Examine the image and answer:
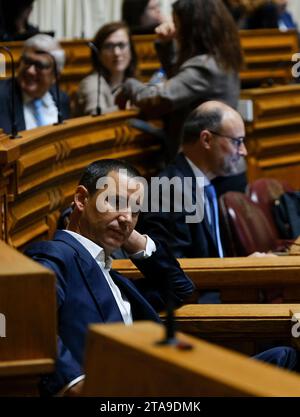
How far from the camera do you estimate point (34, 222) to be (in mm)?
4402

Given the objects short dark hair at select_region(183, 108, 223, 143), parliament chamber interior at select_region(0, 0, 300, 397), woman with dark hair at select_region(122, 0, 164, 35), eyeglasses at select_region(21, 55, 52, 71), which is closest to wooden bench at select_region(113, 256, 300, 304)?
parliament chamber interior at select_region(0, 0, 300, 397)

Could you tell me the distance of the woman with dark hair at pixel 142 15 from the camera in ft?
23.5

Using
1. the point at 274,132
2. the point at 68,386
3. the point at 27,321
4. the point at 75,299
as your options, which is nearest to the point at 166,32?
the point at 274,132

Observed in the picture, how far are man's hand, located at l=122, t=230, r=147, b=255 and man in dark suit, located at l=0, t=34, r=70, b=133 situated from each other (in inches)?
71.0

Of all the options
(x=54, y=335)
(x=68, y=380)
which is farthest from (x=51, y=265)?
(x=54, y=335)

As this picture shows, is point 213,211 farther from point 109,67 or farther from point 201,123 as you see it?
point 109,67

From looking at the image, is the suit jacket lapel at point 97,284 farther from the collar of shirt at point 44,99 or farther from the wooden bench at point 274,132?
the wooden bench at point 274,132

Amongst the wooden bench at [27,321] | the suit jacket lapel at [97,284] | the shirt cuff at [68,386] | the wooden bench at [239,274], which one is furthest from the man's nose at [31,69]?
the wooden bench at [27,321]

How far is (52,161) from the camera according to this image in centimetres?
461

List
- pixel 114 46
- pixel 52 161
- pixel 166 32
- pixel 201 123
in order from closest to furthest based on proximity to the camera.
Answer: pixel 201 123 → pixel 52 161 → pixel 166 32 → pixel 114 46

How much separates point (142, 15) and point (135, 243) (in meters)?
4.24

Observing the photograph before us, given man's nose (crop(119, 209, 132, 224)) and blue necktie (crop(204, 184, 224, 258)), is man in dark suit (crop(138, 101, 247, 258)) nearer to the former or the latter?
blue necktie (crop(204, 184, 224, 258))

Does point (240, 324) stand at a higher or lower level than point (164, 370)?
lower

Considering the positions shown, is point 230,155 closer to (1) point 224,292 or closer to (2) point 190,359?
(1) point 224,292
